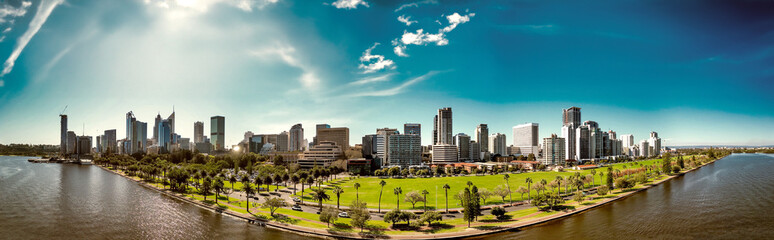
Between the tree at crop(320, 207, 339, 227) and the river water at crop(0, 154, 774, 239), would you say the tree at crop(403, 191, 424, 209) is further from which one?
the river water at crop(0, 154, 774, 239)

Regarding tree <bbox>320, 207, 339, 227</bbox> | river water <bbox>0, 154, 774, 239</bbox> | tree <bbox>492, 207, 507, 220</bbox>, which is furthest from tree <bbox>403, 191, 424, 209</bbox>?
river water <bbox>0, 154, 774, 239</bbox>

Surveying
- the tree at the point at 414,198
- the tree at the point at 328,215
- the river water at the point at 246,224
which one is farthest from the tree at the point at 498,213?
the tree at the point at 328,215

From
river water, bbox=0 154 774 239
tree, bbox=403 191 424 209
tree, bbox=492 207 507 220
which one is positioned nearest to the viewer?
river water, bbox=0 154 774 239

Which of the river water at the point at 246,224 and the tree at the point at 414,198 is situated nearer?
the river water at the point at 246,224

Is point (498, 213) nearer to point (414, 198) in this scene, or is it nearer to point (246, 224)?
point (414, 198)

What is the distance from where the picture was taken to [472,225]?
194 ft

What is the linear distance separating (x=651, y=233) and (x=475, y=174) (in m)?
98.3

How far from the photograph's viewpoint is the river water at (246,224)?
5803 cm

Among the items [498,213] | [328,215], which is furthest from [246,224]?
[498,213]

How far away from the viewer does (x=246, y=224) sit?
63062 mm

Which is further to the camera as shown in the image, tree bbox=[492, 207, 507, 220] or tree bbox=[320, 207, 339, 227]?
tree bbox=[492, 207, 507, 220]

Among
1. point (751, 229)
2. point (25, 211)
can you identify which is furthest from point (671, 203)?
point (25, 211)

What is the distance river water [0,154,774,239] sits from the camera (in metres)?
58.0

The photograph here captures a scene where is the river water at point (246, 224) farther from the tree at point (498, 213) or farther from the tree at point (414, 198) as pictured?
the tree at point (414, 198)
